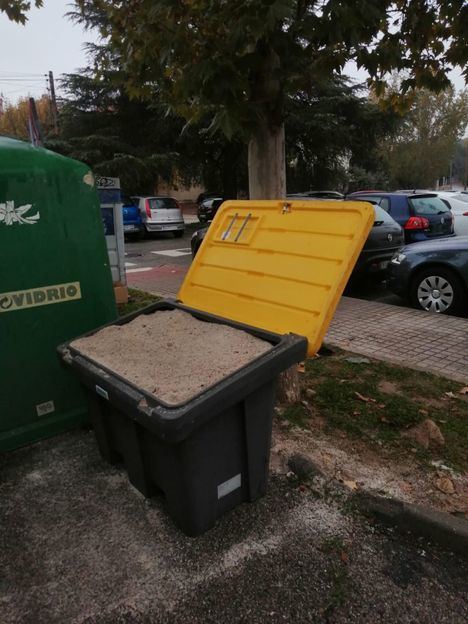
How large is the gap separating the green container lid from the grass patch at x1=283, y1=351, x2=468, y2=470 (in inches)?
64.1

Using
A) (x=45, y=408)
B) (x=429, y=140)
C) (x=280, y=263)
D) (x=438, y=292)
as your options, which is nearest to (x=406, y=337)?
(x=438, y=292)

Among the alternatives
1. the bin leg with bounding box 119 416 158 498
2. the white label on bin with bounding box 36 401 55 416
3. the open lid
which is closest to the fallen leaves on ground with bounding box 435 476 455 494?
the open lid

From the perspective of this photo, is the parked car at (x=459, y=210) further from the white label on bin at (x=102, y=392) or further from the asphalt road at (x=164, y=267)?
the white label on bin at (x=102, y=392)

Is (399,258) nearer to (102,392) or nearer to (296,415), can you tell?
(296,415)

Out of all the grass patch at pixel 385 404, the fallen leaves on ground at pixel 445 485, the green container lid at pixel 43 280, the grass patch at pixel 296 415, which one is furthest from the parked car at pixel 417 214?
the green container lid at pixel 43 280

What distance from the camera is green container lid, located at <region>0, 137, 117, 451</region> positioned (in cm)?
276

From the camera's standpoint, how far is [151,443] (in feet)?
7.45

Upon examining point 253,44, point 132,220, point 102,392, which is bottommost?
point 102,392

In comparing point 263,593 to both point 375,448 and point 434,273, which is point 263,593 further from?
point 434,273

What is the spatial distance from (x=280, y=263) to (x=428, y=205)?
8.11 metres

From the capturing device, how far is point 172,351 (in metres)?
2.38

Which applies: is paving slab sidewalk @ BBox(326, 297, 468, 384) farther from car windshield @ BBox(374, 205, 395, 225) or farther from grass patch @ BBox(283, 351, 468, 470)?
car windshield @ BBox(374, 205, 395, 225)

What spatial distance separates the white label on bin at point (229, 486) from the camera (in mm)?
2285

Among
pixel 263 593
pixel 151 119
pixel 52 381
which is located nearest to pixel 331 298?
pixel 263 593
